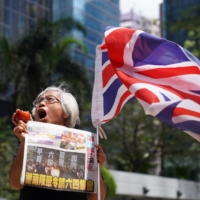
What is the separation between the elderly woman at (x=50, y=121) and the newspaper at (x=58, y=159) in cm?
5

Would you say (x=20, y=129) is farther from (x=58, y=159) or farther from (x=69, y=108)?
(x=69, y=108)

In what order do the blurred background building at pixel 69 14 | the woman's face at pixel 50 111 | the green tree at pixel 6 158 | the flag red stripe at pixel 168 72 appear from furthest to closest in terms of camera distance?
the blurred background building at pixel 69 14 < the green tree at pixel 6 158 < the flag red stripe at pixel 168 72 < the woman's face at pixel 50 111

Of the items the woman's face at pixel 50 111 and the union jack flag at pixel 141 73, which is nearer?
the woman's face at pixel 50 111

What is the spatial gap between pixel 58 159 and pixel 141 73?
1.00 meters

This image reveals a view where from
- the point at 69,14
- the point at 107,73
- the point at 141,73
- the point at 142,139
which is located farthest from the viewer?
the point at 69,14

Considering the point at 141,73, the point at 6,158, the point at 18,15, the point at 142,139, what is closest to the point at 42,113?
the point at 141,73

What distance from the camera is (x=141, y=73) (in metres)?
4.59

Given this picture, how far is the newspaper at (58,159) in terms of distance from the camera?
12.7ft

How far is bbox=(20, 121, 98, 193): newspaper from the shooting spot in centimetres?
388

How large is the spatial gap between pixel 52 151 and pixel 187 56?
1.29m

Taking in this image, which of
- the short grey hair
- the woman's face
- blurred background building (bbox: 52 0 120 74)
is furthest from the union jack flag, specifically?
blurred background building (bbox: 52 0 120 74)

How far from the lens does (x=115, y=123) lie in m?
35.0

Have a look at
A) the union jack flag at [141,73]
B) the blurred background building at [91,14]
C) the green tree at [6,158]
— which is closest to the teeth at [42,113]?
the union jack flag at [141,73]

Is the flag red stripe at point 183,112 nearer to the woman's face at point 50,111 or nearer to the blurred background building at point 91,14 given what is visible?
the woman's face at point 50,111
